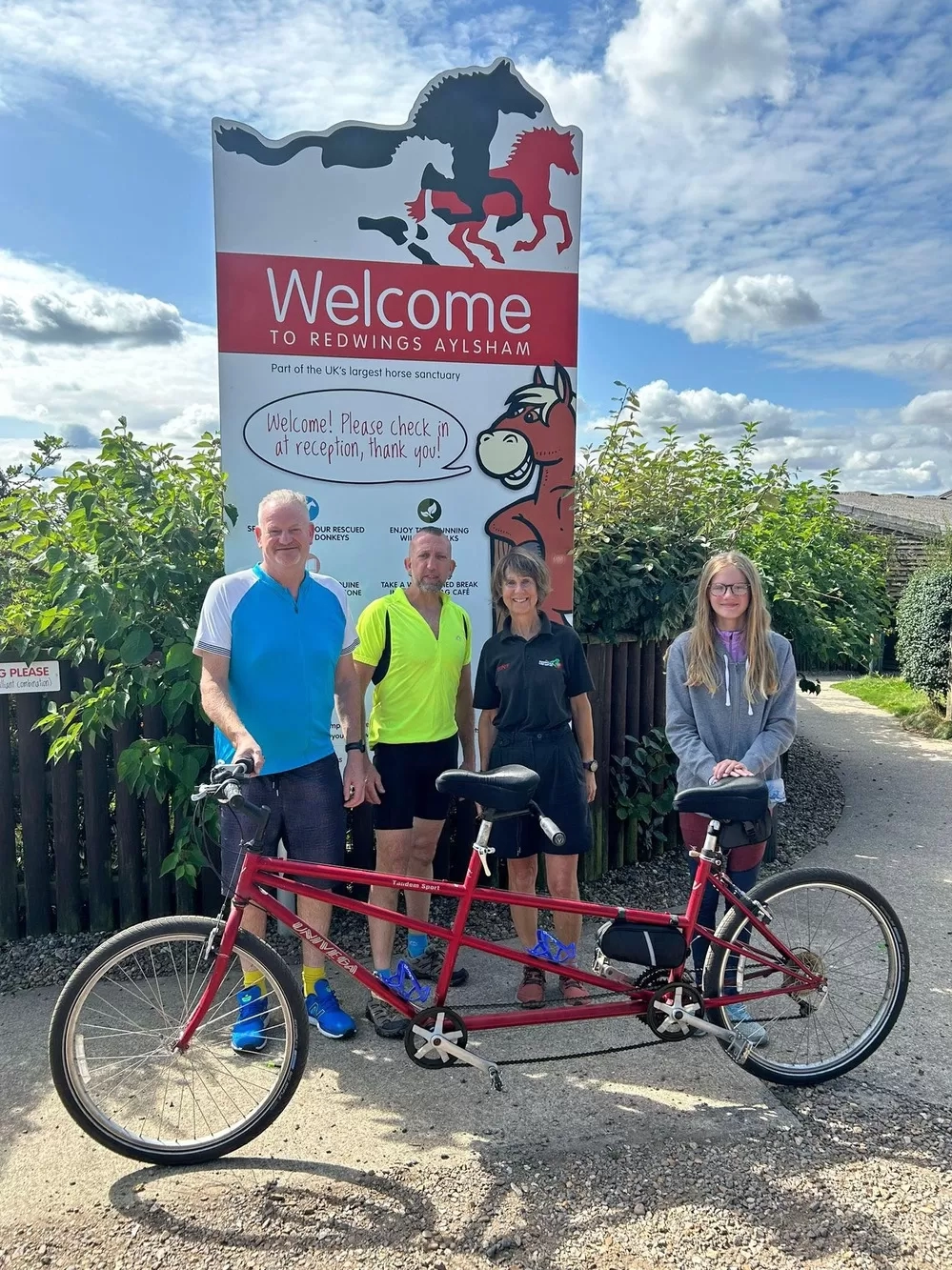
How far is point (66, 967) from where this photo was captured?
380cm

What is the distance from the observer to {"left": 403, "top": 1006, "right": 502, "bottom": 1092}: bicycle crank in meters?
2.69

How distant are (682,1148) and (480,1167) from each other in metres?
0.62

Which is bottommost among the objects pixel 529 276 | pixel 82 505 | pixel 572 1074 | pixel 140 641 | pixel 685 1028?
pixel 572 1074

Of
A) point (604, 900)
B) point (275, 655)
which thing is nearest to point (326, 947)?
point (275, 655)

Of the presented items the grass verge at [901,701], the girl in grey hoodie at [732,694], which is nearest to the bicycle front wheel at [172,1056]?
the girl in grey hoodie at [732,694]

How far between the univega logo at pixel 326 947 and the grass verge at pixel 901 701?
330 inches

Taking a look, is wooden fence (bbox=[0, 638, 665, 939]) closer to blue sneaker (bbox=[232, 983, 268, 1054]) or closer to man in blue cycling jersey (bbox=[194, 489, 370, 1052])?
man in blue cycling jersey (bbox=[194, 489, 370, 1052])

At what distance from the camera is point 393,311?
4.22 metres

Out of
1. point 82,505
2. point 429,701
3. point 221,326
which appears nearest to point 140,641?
point 82,505

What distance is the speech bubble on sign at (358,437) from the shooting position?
162 inches

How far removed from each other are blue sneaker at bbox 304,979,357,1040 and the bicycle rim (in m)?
0.39

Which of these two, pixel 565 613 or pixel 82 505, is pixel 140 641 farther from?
pixel 565 613

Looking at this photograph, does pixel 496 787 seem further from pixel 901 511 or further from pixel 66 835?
pixel 901 511

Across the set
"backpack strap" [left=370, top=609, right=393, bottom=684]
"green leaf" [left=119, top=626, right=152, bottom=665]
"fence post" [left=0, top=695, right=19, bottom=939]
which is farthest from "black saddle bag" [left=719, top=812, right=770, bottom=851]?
"fence post" [left=0, top=695, right=19, bottom=939]
